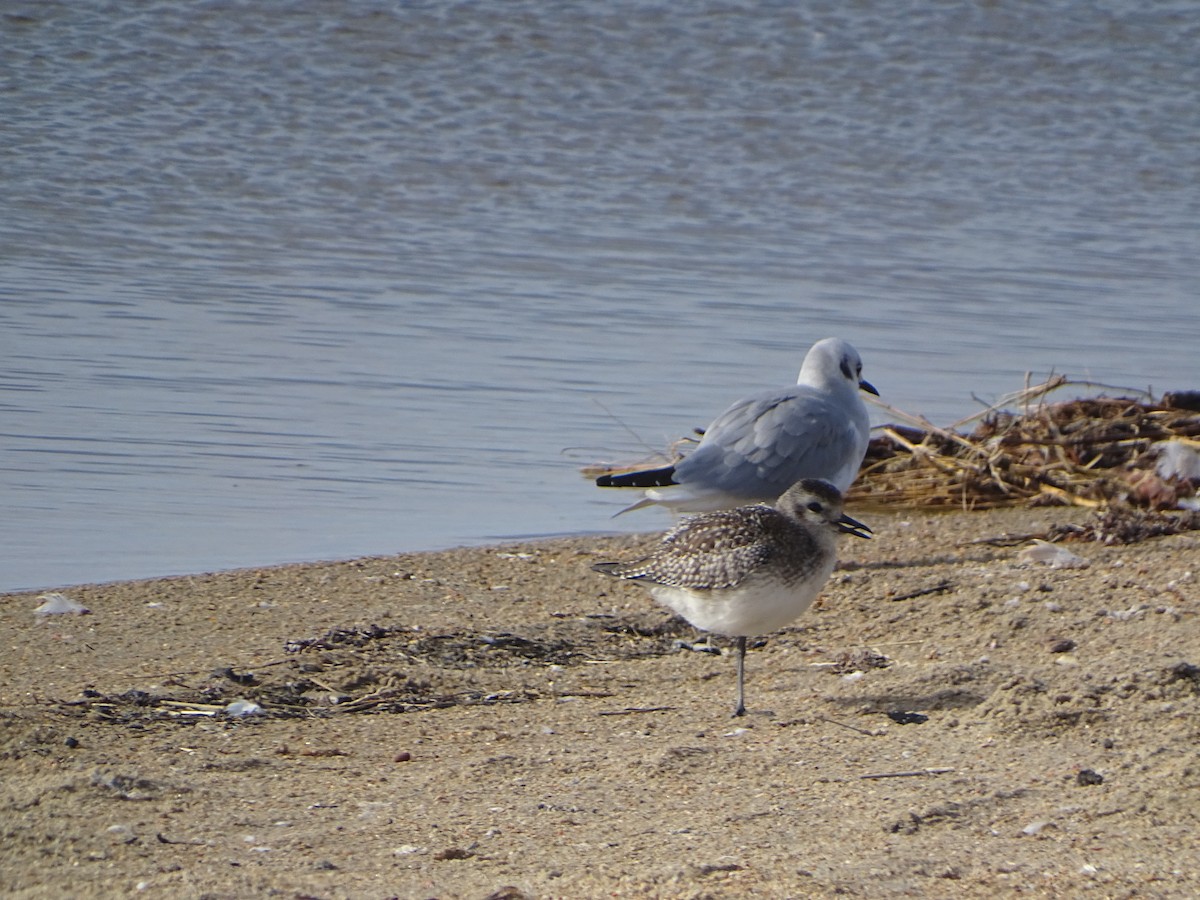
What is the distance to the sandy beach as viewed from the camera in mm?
3770

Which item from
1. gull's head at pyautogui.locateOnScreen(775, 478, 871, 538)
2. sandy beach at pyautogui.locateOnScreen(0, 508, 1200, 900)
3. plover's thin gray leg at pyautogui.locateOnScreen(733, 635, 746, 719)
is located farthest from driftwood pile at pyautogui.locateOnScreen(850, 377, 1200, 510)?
plover's thin gray leg at pyautogui.locateOnScreen(733, 635, 746, 719)

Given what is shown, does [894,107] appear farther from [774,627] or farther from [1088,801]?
[1088,801]

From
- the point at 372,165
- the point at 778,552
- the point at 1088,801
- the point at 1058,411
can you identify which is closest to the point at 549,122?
the point at 372,165

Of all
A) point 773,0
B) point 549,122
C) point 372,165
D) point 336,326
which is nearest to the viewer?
point 336,326

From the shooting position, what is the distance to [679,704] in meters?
5.16

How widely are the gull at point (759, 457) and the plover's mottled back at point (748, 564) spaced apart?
→ 1.10 meters

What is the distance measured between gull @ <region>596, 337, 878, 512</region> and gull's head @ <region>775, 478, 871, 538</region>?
1215mm

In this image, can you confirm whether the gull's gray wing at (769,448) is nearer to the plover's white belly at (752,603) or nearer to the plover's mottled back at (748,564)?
the plover's mottled back at (748,564)

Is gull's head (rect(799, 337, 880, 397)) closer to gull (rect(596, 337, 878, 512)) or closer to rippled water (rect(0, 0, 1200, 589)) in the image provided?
gull (rect(596, 337, 878, 512))

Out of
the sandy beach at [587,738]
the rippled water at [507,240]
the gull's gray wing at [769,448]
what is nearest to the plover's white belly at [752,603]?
the sandy beach at [587,738]

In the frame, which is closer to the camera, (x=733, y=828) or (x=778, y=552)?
(x=733, y=828)

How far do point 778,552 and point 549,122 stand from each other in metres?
9.88

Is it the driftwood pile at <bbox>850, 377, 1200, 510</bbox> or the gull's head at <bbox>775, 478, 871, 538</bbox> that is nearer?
the gull's head at <bbox>775, 478, 871, 538</bbox>

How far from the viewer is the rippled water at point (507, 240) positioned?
7.81m
